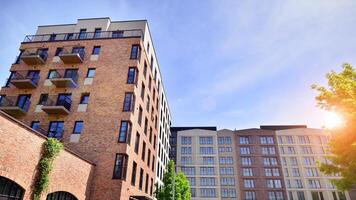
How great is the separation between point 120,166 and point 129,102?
6847 mm

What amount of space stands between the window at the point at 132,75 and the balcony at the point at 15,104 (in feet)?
39.9

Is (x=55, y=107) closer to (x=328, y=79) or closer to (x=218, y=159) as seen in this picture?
(x=328, y=79)

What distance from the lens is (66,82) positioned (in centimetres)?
2569

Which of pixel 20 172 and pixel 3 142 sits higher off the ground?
pixel 3 142

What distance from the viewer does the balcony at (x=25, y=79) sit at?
2598 centimetres

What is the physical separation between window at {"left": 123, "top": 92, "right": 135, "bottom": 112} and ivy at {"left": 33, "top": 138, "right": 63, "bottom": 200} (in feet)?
30.9

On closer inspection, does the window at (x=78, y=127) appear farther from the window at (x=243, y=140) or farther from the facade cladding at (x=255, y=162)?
Result: the window at (x=243, y=140)

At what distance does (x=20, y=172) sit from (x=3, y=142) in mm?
2049

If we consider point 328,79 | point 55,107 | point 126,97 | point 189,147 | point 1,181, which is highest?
point 189,147

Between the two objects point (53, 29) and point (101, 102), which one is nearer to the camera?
point (101, 102)

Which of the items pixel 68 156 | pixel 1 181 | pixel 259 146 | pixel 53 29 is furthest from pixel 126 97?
pixel 259 146

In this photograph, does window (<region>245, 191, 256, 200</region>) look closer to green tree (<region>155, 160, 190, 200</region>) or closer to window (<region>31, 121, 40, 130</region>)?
green tree (<region>155, 160, 190, 200</region>)

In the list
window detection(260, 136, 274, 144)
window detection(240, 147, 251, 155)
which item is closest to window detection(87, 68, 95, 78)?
window detection(240, 147, 251, 155)

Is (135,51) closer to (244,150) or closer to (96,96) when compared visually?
(96,96)
